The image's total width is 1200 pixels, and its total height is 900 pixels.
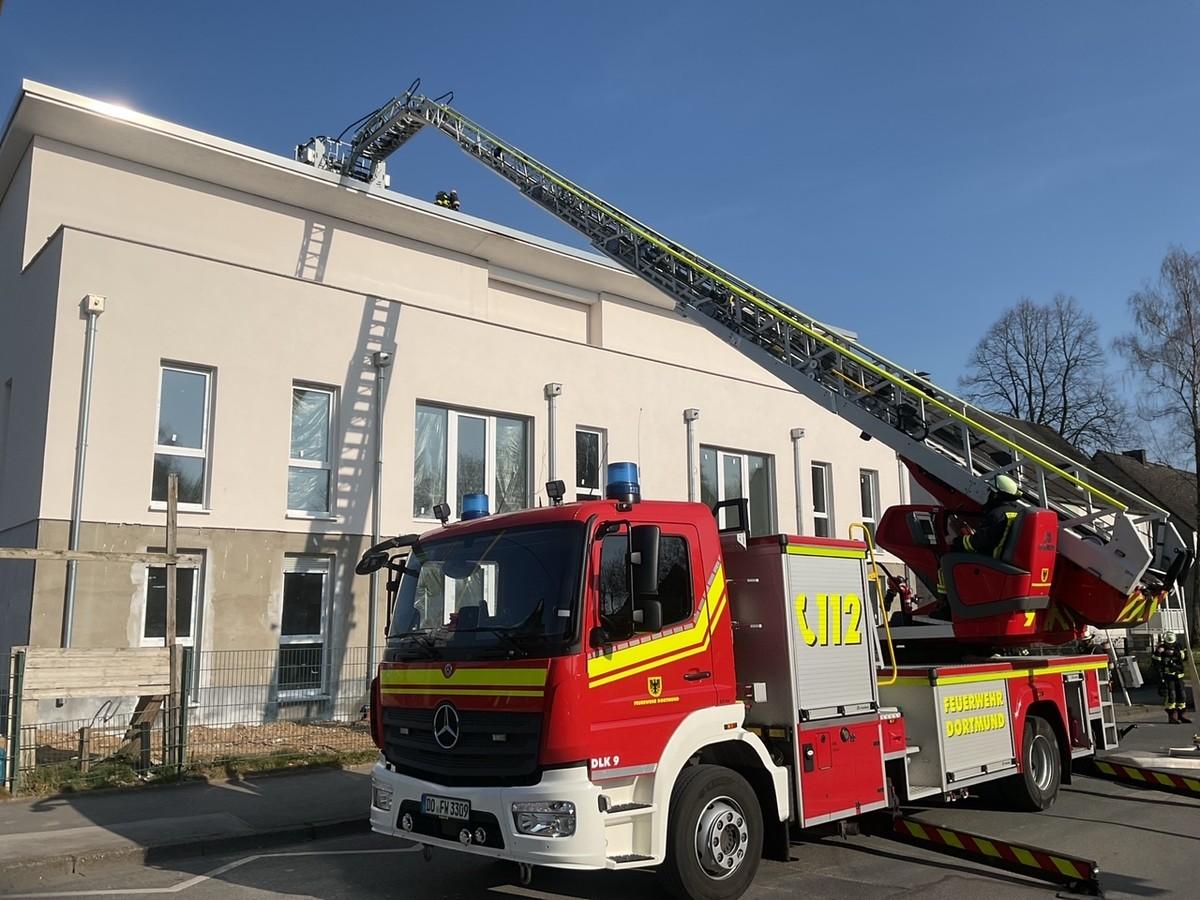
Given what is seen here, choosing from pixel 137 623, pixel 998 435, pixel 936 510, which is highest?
pixel 998 435

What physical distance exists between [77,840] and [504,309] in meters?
14.1

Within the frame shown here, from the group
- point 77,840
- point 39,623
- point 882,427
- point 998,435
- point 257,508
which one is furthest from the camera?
point 257,508

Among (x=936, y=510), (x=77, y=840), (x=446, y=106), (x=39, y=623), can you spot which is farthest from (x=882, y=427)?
(x=446, y=106)

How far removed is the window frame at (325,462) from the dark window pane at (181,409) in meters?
1.32

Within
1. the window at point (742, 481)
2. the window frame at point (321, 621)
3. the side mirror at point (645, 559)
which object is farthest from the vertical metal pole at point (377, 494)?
the side mirror at point (645, 559)

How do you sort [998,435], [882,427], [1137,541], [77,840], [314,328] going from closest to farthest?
[77,840], [1137,541], [998,435], [882,427], [314,328]

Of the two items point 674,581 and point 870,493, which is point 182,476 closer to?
point 674,581

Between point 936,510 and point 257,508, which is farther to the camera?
point 257,508

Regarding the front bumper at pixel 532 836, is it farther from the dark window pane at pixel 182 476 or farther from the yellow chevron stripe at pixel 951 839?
the dark window pane at pixel 182 476

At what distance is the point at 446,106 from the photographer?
19.4 metres

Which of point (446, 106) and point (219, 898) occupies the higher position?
point (446, 106)

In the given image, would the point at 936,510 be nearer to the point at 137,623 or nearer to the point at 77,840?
the point at 77,840

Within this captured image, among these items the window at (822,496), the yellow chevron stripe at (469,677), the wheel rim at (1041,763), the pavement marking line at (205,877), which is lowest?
the pavement marking line at (205,877)

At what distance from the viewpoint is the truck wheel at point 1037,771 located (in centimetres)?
853
